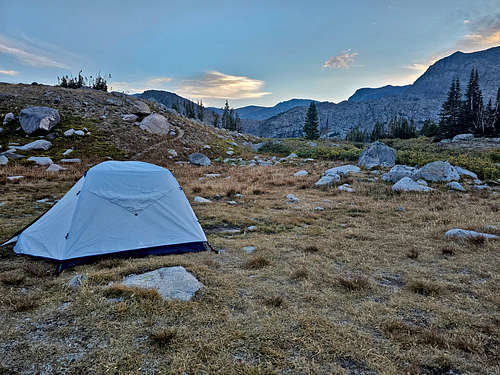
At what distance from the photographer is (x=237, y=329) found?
3963mm

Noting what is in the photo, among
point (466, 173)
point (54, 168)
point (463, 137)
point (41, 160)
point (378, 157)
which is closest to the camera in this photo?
point (466, 173)

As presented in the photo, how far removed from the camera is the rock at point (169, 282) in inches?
192

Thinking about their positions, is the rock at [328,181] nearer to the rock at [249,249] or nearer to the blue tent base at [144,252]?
the rock at [249,249]

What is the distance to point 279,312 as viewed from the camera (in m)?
4.45

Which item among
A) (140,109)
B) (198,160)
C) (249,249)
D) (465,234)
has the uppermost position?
(140,109)

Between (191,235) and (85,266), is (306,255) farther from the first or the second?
(85,266)

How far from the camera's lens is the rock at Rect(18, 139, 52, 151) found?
25141mm

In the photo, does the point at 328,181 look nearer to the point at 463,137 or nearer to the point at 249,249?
the point at 249,249

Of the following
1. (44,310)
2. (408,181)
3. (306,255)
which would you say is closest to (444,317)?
(306,255)

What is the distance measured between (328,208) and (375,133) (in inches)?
3430

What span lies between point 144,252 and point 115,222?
106cm

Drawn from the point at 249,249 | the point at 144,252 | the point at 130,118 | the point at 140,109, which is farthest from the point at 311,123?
the point at 144,252

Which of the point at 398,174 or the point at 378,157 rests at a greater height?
the point at 378,157

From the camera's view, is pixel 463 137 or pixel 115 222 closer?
pixel 115 222
